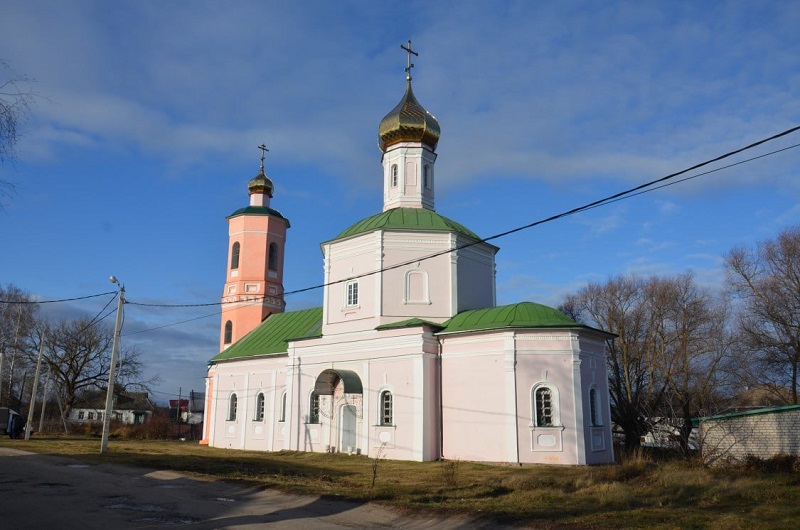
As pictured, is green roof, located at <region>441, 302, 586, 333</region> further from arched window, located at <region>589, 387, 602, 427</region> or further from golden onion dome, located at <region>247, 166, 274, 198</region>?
golden onion dome, located at <region>247, 166, 274, 198</region>

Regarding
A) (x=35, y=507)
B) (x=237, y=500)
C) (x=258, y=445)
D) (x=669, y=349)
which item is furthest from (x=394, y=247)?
(x=669, y=349)

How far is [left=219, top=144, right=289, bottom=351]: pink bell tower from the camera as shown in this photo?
3247cm

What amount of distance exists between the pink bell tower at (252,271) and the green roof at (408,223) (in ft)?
31.6

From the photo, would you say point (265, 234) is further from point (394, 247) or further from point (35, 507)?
point (35, 507)

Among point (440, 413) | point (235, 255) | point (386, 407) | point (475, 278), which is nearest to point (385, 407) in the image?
point (386, 407)

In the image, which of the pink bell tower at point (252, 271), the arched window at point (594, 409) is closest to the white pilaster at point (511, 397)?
the arched window at point (594, 409)

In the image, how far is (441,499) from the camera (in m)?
12.0

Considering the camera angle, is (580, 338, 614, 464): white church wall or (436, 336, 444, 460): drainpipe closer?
(580, 338, 614, 464): white church wall

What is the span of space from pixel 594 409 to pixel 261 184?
21163 millimetres

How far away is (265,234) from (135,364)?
18205 mm

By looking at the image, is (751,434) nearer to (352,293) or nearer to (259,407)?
(352,293)

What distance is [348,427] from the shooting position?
2314cm

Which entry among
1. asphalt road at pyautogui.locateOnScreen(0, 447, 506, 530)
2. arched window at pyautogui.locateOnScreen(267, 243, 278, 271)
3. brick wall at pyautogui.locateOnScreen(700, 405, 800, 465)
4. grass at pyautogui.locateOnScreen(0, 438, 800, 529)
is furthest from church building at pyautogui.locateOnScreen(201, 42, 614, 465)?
asphalt road at pyautogui.locateOnScreen(0, 447, 506, 530)

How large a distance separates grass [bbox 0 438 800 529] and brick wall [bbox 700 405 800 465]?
154 centimetres
